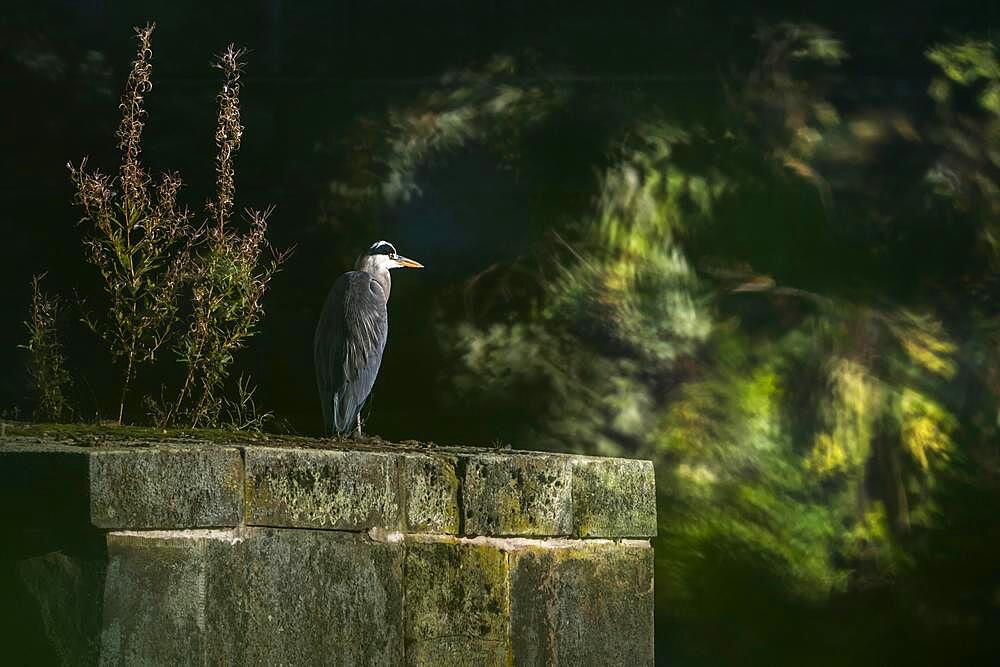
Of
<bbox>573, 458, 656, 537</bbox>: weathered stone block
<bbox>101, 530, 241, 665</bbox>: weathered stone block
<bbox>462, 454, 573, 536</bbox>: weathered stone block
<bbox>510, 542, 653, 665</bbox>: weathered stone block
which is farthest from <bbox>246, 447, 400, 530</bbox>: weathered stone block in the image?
<bbox>573, 458, 656, 537</bbox>: weathered stone block

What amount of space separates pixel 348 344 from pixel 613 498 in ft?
4.76

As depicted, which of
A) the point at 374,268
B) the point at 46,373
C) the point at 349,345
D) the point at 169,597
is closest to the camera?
the point at 169,597

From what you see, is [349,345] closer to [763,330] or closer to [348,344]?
[348,344]

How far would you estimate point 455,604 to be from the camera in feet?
12.7

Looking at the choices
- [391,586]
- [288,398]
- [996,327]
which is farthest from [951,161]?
[391,586]

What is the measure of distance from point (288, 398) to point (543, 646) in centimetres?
304

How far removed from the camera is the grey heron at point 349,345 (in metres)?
5.32

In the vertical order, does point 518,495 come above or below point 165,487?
below

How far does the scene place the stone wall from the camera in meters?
3.30

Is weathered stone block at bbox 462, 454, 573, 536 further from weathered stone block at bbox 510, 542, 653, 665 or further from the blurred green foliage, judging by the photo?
the blurred green foliage

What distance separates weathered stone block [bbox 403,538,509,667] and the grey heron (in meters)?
1.47

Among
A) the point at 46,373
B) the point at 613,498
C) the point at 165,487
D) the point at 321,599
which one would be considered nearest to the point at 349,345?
the point at 46,373

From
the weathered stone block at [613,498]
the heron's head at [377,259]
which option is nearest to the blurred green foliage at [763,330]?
the heron's head at [377,259]

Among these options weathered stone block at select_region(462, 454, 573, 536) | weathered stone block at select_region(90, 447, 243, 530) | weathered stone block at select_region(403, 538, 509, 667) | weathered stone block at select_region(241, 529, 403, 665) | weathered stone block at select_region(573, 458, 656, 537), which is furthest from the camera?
weathered stone block at select_region(573, 458, 656, 537)
